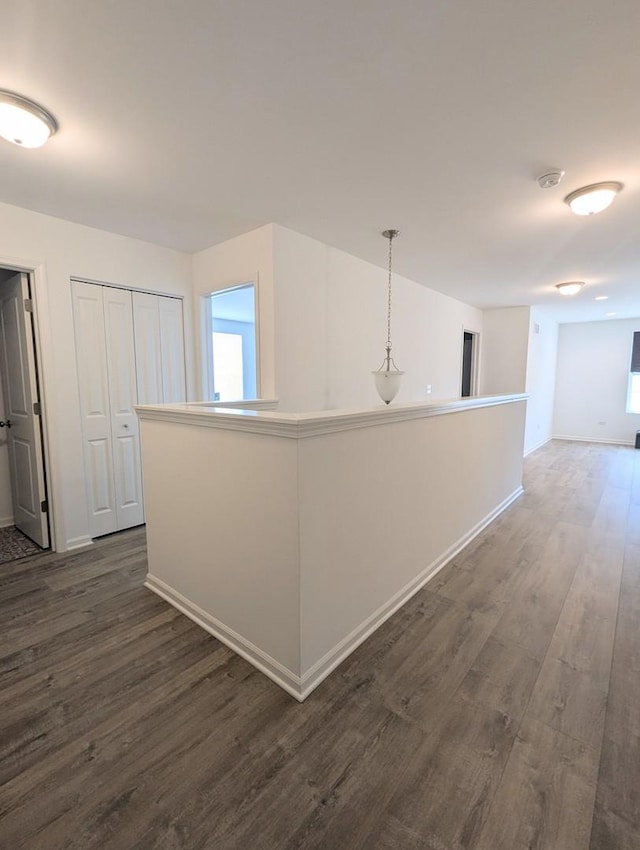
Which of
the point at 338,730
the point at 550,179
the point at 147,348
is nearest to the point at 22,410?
the point at 147,348

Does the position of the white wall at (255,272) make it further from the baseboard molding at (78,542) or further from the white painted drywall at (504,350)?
the white painted drywall at (504,350)

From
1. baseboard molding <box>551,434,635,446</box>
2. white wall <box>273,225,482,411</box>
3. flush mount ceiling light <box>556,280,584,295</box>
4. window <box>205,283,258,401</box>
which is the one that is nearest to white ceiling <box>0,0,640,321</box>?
white wall <box>273,225,482,411</box>

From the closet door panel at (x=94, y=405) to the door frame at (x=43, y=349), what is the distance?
0.21 m

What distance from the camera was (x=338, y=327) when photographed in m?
3.75

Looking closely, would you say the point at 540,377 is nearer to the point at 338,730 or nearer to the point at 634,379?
the point at 634,379

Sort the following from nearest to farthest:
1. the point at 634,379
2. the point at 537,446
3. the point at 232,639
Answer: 1. the point at 232,639
2. the point at 537,446
3. the point at 634,379

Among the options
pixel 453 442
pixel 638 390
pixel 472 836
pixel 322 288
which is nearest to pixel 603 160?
pixel 453 442

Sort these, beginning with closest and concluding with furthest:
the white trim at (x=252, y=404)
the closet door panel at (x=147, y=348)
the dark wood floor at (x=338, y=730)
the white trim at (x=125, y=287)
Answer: the dark wood floor at (x=338, y=730) → the white trim at (x=252, y=404) → the white trim at (x=125, y=287) → the closet door panel at (x=147, y=348)

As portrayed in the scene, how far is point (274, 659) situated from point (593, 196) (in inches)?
126

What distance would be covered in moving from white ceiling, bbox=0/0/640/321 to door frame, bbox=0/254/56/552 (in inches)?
16.1

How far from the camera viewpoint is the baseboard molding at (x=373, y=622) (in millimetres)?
1700

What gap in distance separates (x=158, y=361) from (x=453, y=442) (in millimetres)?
2668

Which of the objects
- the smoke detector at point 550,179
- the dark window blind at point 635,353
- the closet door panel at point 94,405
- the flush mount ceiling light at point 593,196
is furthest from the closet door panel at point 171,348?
the dark window blind at point 635,353

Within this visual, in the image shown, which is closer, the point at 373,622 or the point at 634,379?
the point at 373,622
